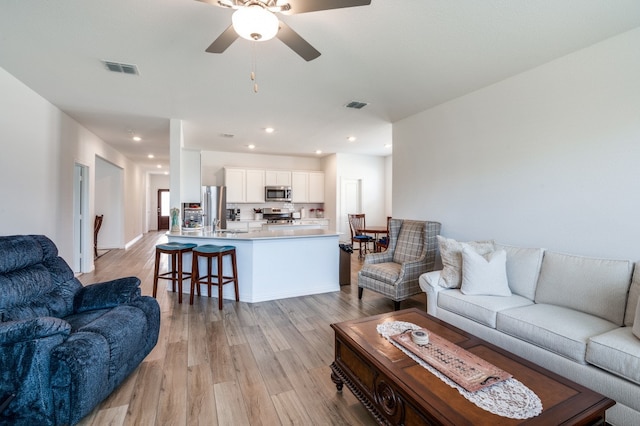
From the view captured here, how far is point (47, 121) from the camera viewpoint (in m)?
3.85

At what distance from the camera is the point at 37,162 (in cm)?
363

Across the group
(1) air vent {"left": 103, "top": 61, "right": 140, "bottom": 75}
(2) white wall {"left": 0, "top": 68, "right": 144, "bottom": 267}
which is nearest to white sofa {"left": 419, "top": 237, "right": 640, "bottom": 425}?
(1) air vent {"left": 103, "top": 61, "right": 140, "bottom": 75}

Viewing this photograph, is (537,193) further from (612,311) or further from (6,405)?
(6,405)

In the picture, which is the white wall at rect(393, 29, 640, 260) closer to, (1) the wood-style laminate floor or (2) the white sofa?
(2) the white sofa

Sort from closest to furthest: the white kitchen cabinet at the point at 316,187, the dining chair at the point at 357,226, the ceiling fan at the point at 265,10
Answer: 1. the ceiling fan at the point at 265,10
2. the dining chair at the point at 357,226
3. the white kitchen cabinet at the point at 316,187

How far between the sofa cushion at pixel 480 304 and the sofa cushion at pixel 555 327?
0.06 meters

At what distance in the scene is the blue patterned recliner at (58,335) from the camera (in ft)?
4.91

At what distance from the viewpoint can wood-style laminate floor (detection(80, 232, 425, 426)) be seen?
1770 mm

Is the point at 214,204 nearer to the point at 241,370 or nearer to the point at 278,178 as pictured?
the point at 278,178

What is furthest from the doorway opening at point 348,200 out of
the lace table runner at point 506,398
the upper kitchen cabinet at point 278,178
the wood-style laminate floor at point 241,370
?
the lace table runner at point 506,398

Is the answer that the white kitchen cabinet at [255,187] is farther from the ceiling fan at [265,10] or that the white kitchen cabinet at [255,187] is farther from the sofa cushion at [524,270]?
the sofa cushion at [524,270]

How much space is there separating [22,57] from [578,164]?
5247mm

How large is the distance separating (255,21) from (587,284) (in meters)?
2.97

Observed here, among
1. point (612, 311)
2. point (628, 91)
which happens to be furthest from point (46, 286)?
point (628, 91)
